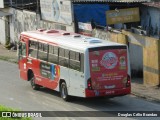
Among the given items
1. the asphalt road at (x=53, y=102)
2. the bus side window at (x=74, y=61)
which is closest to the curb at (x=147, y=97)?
the asphalt road at (x=53, y=102)

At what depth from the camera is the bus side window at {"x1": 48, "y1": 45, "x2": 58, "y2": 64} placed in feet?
72.8

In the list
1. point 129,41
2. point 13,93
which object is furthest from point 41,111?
point 129,41

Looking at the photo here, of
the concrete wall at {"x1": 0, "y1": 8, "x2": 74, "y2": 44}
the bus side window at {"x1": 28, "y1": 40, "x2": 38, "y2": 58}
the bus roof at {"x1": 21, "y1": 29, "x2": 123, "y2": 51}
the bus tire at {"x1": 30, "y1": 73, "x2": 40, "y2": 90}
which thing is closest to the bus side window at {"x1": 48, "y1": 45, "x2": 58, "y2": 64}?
the bus roof at {"x1": 21, "y1": 29, "x2": 123, "y2": 51}

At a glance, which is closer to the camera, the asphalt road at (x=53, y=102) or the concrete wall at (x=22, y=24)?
the asphalt road at (x=53, y=102)

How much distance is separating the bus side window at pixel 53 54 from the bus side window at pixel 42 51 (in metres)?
0.40

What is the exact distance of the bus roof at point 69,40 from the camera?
2038cm

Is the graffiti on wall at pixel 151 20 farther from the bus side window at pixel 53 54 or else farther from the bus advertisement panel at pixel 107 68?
the bus advertisement panel at pixel 107 68

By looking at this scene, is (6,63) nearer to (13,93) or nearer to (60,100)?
(13,93)

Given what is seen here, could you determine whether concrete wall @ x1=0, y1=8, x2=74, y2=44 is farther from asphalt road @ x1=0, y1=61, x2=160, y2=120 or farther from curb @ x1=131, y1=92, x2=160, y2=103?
curb @ x1=131, y1=92, x2=160, y2=103

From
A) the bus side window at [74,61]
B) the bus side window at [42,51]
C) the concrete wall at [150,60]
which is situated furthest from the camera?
the concrete wall at [150,60]

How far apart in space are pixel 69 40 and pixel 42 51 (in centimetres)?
206

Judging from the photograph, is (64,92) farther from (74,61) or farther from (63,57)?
(74,61)

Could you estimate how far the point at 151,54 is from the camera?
24703 millimetres

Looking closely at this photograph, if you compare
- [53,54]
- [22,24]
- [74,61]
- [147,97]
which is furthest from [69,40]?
[22,24]
